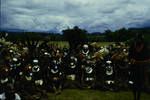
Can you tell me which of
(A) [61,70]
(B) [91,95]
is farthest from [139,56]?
(A) [61,70]

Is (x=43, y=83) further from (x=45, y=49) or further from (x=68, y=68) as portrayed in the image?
(x=45, y=49)

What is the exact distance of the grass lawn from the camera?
1565 cm

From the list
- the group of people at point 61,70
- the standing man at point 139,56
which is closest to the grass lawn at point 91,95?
the group of people at point 61,70

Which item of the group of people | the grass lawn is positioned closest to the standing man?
→ the group of people

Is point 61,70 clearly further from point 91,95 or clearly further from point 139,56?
point 139,56

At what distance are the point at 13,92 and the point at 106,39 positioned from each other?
2156 inches

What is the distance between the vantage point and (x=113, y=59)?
18500 mm

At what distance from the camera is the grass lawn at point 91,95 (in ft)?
51.3

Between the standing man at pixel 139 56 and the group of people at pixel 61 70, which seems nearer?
the standing man at pixel 139 56

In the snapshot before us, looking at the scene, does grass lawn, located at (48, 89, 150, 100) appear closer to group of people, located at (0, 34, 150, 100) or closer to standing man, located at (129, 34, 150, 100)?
group of people, located at (0, 34, 150, 100)

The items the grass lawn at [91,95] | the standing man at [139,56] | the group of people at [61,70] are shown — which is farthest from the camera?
the grass lawn at [91,95]

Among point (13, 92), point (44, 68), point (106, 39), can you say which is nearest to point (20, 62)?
point (44, 68)

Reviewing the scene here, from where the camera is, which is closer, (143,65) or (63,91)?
(143,65)

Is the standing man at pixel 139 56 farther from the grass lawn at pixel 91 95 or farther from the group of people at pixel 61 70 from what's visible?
the grass lawn at pixel 91 95
